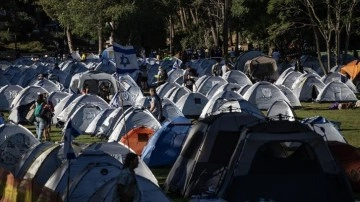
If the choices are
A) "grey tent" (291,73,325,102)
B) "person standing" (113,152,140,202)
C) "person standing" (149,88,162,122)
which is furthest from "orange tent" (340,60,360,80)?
"person standing" (113,152,140,202)

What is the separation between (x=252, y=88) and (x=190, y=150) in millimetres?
16599

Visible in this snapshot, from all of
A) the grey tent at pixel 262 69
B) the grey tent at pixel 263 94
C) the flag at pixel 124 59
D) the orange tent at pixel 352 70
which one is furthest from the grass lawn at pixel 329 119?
the grey tent at pixel 262 69

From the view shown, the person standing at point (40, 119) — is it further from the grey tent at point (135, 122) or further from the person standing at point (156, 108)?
the person standing at point (156, 108)

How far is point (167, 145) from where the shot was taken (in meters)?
20.0

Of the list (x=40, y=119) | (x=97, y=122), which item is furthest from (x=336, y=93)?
(x=40, y=119)

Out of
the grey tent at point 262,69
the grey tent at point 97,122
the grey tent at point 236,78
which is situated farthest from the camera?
the grey tent at point 262,69

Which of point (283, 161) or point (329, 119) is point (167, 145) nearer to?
point (283, 161)

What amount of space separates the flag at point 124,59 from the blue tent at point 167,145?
170 centimetres

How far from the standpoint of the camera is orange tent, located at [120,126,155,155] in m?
21.3

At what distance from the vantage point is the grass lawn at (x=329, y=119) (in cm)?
2321

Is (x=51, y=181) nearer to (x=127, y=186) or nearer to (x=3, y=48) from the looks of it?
(x=127, y=186)

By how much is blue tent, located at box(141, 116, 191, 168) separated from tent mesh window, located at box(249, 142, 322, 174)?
539 centimetres

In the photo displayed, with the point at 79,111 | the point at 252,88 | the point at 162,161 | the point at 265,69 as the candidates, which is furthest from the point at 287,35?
the point at 162,161

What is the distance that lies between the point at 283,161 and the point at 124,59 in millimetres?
6032
